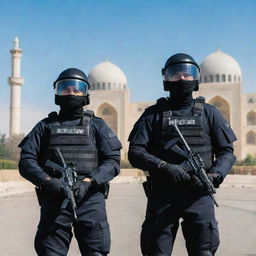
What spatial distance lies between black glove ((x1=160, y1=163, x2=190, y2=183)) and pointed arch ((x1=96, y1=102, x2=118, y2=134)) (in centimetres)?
5613

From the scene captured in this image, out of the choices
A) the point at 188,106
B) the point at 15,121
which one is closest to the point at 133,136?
the point at 188,106

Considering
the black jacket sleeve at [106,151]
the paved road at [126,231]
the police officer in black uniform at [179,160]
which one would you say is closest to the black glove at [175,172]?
the police officer in black uniform at [179,160]

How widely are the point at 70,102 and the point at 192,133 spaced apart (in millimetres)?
1028

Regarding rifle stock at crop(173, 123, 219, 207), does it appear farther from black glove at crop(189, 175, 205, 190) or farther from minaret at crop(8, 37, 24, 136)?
minaret at crop(8, 37, 24, 136)

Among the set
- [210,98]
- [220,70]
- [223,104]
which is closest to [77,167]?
[210,98]

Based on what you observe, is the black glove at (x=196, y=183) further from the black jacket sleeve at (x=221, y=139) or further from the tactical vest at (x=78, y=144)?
the tactical vest at (x=78, y=144)

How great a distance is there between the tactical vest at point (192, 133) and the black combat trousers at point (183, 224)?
29 centimetres

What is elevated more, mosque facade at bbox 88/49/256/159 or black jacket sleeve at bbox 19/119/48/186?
mosque facade at bbox 88/49/256/159

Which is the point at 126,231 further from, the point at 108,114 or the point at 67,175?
the point at 108,114

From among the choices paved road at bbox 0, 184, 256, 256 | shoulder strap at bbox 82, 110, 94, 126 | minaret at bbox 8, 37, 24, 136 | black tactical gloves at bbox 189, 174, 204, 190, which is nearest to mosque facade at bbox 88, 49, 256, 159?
minaret at bbox 8, 37, 24, 136

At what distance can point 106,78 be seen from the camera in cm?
6419

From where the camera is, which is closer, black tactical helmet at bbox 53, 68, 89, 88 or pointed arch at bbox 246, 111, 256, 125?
black tactical helmet at bbox 53, 68, 89, 88

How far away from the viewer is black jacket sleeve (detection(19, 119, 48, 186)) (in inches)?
153

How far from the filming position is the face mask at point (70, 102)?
13.4 ft
